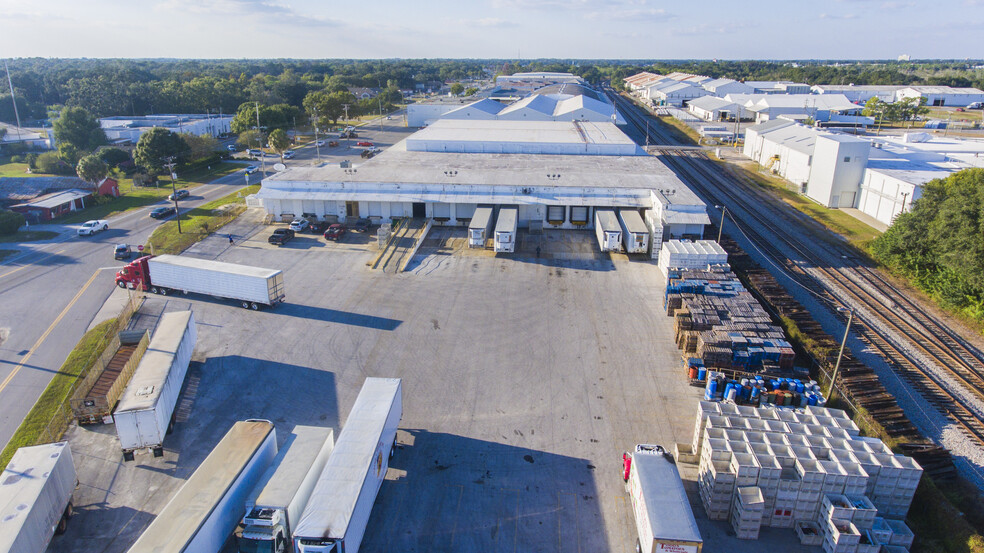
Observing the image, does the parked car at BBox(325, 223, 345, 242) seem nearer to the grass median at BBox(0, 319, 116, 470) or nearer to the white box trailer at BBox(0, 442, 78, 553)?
the grass median at BBox(0, 319, 116, 470)

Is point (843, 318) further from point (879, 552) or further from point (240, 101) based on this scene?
point (240, 101)

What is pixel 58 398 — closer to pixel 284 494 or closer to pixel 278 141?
Result: pixel 284 494

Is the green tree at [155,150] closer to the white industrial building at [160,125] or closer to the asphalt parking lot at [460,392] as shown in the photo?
the white industrial building at [160,125]

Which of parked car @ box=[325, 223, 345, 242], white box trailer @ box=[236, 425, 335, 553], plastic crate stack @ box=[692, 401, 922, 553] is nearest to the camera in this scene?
white box trailer @ box=[236, 425, 335, 553]

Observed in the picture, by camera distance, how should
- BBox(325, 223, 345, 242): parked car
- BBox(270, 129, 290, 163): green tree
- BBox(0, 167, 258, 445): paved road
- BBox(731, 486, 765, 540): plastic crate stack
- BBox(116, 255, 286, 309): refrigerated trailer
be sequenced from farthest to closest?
BBox(270, 129, 290, 163): green tree
BBox(325, 223, 345, 242): parked car
BBox(116, 255, 286, 309): refrigerated trailer
BBox(0, 167, 258, 445): paved road
BBox(731, 486, 765, 540): plastic crate stack

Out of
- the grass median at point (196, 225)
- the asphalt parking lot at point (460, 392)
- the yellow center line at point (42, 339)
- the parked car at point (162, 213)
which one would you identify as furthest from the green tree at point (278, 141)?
the yellow center line at point (42, 339)

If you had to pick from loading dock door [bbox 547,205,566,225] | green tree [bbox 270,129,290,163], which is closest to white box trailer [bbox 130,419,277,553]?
loading dock door [bbox 547,205,566,225]
